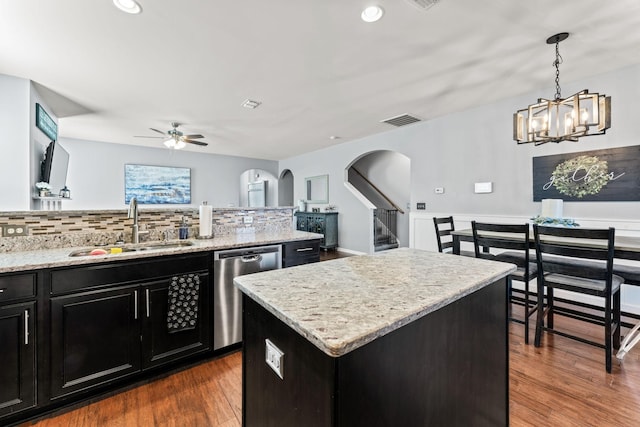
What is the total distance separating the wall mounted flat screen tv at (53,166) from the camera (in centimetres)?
332

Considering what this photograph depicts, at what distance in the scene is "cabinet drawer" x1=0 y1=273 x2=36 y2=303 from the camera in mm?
1510

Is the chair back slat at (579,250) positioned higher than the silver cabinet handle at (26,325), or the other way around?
the chair back slat at (579,250)

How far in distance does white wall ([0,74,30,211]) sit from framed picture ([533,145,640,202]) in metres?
5.94

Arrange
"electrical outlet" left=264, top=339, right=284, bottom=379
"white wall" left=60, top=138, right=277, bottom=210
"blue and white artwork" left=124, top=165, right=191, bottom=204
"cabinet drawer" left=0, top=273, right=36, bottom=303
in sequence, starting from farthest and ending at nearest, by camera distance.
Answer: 1. "blue and white artwork" left=124, top=165, right=191, bottom=204
2. "white wall" left=60, top=138, right=277, bottom=210
3. "cabinet drawer" left=0, top=273, right=36, bottom=303
4. "electrical outlet" left=264, top=339, right=284, bottom=379

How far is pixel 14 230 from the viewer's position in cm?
200

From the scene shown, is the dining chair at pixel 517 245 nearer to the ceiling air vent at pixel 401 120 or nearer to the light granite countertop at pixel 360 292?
the light granite countertop at pixel 360 292

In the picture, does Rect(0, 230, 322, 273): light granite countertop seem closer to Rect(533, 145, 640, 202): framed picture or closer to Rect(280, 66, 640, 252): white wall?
Rect(280, 66, 640, 252): white wall

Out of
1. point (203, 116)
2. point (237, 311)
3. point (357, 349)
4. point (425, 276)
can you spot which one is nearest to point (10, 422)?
point (237, 311)

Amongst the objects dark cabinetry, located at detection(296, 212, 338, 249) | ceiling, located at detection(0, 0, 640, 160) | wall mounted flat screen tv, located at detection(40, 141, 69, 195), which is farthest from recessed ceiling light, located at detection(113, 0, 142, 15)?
dark cabinetry, located at detection(296, 212, 338, 249)

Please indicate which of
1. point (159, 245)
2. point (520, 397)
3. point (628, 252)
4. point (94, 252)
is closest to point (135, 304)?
point (94, 252)

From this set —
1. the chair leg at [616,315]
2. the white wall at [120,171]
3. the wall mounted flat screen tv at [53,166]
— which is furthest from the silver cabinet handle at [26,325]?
the white wall at [120,171]

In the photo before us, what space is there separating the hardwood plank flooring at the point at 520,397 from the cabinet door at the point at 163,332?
16 cm

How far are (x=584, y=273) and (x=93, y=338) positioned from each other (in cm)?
350

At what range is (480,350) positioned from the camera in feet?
3.84
